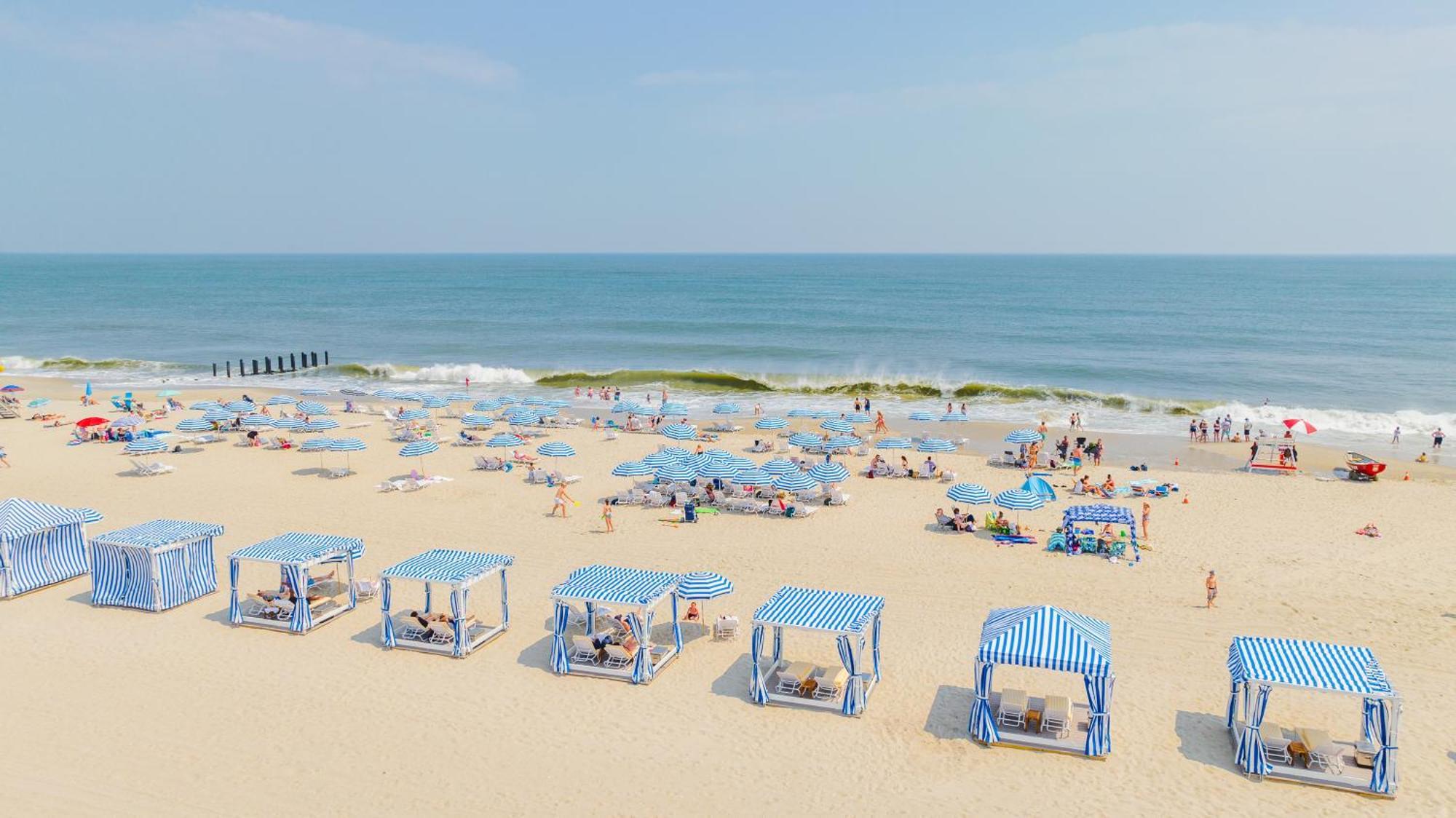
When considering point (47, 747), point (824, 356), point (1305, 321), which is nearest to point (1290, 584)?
point (47, 747)

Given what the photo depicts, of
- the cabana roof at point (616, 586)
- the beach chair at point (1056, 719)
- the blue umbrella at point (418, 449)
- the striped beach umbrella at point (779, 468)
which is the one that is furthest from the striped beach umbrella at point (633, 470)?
the beach chair at point (1056, 719)

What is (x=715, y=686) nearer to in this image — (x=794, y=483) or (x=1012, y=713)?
(x=1012, y=713)

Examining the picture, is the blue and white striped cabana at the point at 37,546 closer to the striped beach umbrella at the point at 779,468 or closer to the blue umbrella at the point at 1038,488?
the striped beach umbrella at the point at 779,468

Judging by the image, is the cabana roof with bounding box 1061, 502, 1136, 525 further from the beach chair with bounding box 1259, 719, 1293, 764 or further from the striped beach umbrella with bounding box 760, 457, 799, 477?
the beach chair with bounding box 1259, 719, 1293, 764

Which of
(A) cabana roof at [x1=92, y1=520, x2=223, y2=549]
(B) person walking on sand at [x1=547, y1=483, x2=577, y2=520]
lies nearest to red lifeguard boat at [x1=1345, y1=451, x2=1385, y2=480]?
(B) person walking on sand at [x1=547, y1=483, x2=577, y2=520]

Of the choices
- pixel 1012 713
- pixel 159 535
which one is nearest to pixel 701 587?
pixel 1012 713

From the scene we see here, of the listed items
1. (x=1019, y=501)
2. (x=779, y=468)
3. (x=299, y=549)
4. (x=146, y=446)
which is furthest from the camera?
(x=146, y=446)
